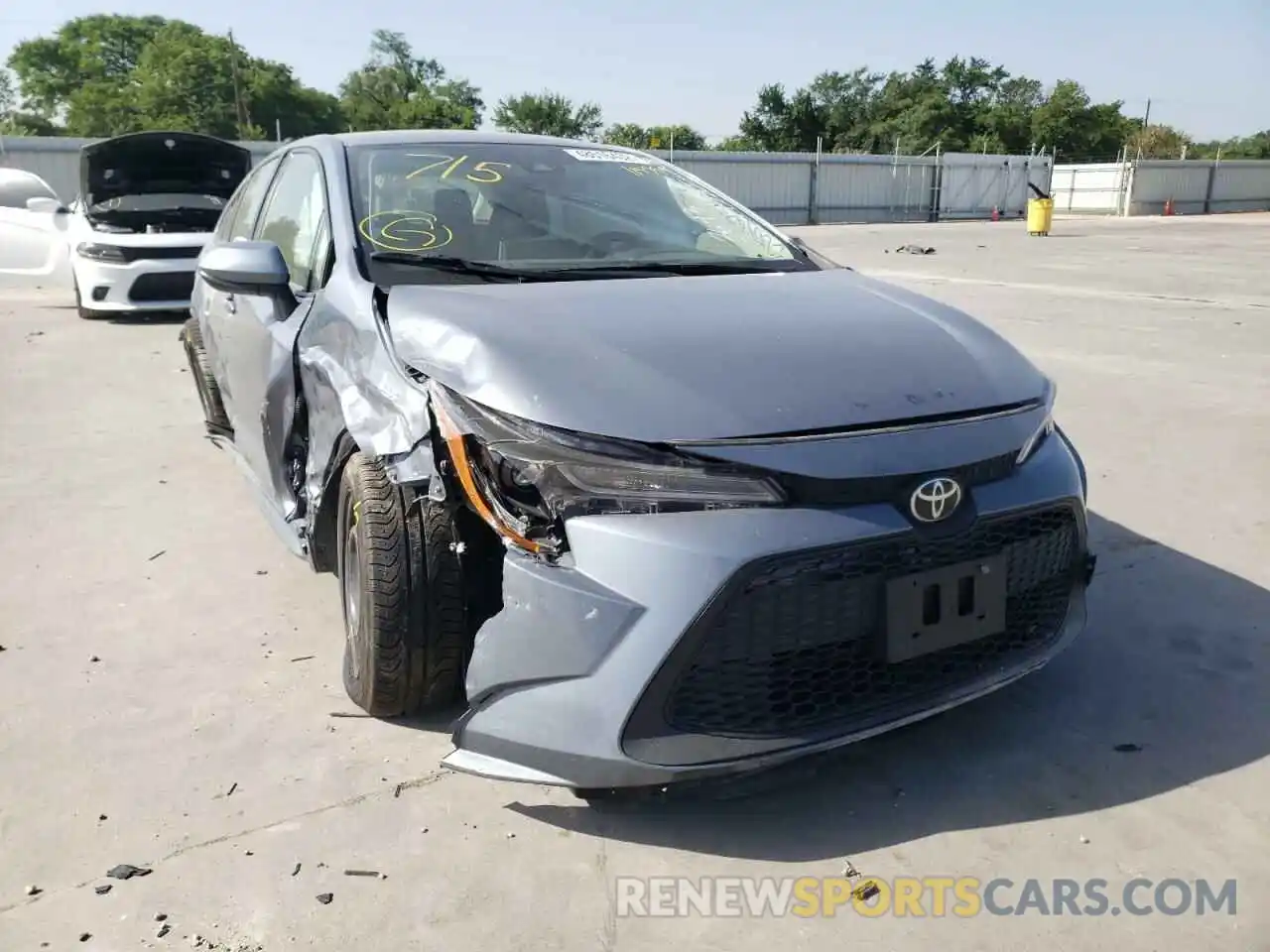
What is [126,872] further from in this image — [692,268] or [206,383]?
[206,383]

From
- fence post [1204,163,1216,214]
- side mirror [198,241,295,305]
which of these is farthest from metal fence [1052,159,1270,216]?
side mirror [198,241,295,305]

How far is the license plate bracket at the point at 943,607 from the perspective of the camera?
2.10 m

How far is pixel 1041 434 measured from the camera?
2.44 metres

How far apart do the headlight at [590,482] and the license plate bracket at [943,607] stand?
0.36 meters

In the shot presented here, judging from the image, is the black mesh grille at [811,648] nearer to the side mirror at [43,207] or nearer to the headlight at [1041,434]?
the headlight at [1041,434]

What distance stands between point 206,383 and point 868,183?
34.4 meters

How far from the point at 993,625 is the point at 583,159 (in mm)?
2134

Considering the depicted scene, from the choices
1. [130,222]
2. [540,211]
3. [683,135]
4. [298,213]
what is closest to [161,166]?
[130,222]

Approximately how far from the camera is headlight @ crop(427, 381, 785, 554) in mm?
1992

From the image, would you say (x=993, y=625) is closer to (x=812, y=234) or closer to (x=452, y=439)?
(x=452, y=439)

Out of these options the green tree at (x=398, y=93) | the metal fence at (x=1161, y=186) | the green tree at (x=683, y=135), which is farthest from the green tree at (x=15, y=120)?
the metal fence at (x=1161, y=186)

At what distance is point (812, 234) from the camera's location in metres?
27.0

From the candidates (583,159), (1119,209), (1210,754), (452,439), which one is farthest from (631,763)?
(1119,209)

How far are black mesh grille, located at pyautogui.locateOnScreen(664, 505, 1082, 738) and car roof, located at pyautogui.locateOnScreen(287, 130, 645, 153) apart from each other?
7.07 feet
